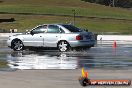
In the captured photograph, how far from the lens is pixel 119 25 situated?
87875 millimetres

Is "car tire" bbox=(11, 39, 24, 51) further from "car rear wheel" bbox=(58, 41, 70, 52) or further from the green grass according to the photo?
the green grass

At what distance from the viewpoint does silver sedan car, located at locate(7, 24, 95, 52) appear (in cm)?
2438

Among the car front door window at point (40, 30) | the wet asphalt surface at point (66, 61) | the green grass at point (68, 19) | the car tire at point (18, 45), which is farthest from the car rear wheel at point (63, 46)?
the green grass at point (68, 19)

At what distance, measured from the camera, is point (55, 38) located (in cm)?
2475

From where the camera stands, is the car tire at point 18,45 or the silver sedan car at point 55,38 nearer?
the silver sedan car at point 55,38

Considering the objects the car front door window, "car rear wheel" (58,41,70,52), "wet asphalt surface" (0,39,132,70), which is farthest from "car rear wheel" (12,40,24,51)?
"car rear wheel" (58,41,70,52)

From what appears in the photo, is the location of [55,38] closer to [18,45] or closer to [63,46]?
[63,46]

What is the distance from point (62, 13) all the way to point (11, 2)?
83.0ft

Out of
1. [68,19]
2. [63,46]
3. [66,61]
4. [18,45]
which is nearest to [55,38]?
[63,46]

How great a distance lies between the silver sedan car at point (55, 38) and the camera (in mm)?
24375

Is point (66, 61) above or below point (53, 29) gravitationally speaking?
below

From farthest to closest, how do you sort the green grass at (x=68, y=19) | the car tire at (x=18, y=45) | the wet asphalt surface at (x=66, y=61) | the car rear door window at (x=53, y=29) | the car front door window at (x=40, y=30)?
the green grass at (x=68, y=19), the car tire at (x=18, y=45), the car front door window at (x=40, y=30), the car rear door window at (x=53, y=29), the wet asphalt surface at (x=66, y=61)

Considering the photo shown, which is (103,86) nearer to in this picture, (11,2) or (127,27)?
(127,27)

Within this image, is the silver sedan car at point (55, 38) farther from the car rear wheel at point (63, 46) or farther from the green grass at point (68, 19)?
the green grass at point (68, 19)
